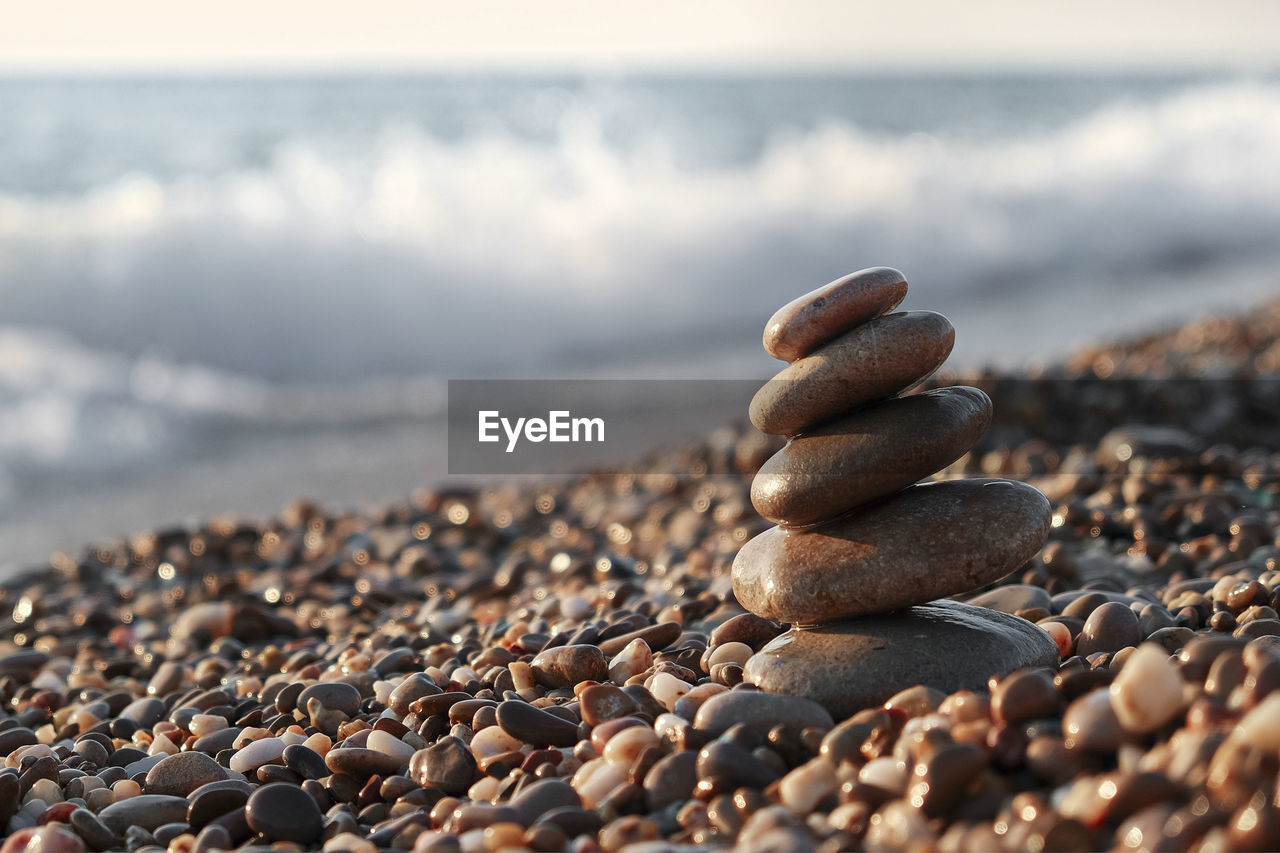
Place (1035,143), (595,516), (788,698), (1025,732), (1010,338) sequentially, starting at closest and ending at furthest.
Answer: (1025,732)
(788,698)
(595,516)
(1010,338)
(1035,143)

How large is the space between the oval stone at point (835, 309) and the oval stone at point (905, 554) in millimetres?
435

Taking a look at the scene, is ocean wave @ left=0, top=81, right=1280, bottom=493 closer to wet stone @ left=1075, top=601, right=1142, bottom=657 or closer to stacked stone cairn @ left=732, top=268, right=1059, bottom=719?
stacked stone cairn @ left=732, top=268, right=1059, bottom=719

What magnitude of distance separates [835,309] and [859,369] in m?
0.15

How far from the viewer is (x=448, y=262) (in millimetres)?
13148

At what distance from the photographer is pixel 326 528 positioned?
6094 mm

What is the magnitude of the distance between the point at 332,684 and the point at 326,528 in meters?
3.22

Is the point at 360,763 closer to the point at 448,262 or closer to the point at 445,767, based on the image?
the point at 445,767

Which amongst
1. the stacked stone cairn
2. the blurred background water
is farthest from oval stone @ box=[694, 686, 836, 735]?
the blurred background water

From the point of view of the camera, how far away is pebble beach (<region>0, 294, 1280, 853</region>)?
6.25 ft

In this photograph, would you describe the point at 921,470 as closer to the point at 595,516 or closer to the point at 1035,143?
the point at 595,516

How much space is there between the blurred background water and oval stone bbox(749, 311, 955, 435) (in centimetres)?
491

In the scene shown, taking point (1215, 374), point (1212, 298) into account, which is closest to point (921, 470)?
point (1215, 374)

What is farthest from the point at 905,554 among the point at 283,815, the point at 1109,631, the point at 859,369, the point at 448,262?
the point at 448,262

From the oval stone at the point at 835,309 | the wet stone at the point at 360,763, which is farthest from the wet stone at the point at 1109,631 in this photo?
the wet stone at the point at 360,763
